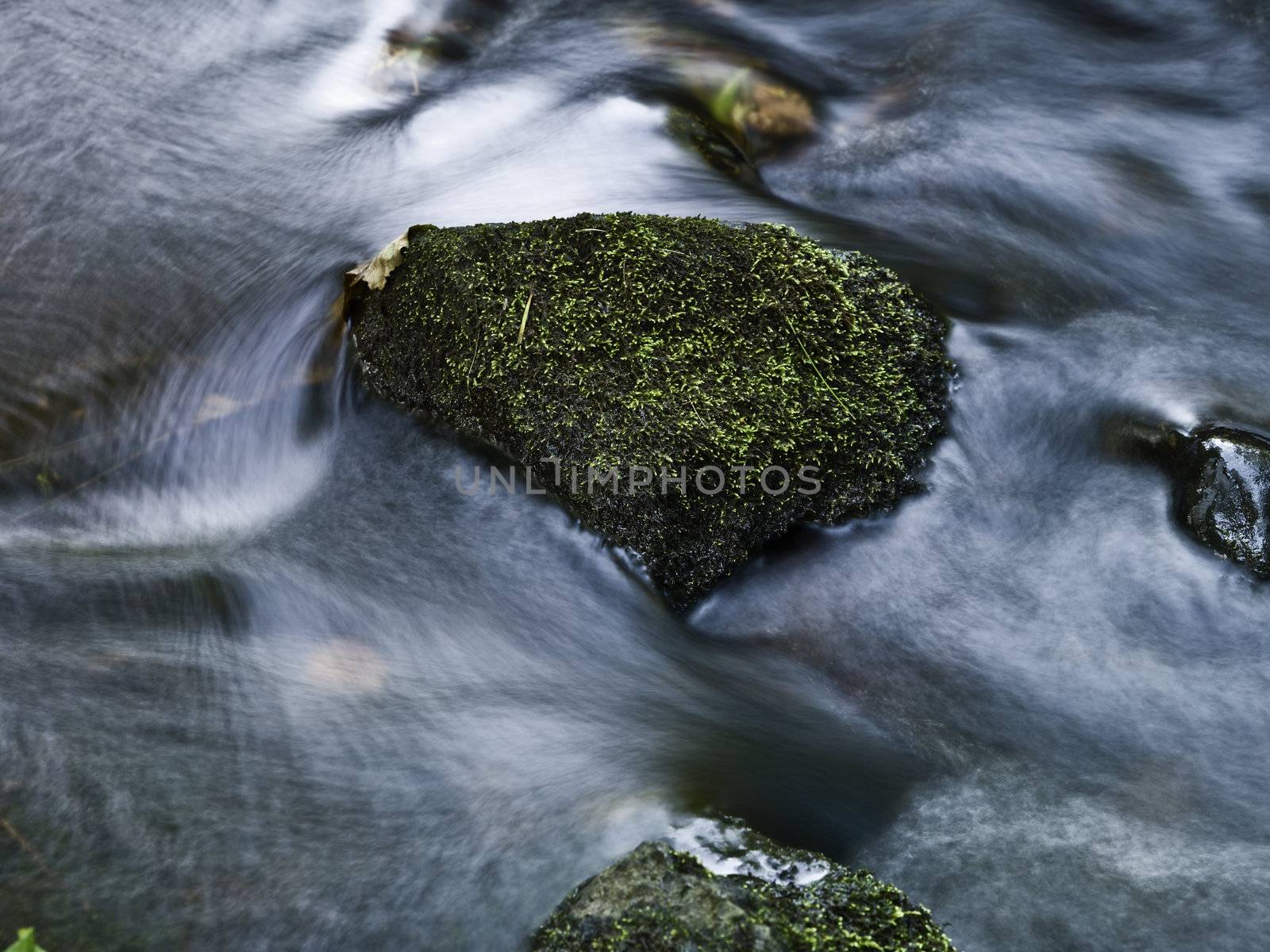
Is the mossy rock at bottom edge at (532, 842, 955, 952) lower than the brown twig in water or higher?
higher

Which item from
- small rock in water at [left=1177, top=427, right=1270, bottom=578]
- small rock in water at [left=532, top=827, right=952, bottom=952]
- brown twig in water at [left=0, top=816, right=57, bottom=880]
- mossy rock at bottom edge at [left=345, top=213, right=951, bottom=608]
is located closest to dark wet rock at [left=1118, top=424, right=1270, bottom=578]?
small rock in water at [left=1177, top=427, right=1270, bottom=578]

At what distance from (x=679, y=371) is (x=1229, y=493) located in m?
1.91

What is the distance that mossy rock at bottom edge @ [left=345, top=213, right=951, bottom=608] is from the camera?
3707 mm

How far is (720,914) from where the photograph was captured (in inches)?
96.3

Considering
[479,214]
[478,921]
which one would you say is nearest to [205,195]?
[479,214]

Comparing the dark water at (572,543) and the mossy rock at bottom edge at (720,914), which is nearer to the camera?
the mossy rock at bottom edge at (720,914)

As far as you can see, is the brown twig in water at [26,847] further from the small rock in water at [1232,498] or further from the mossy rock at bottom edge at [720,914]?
the small rock in water at [1232,498]

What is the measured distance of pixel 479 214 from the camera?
5180 mm

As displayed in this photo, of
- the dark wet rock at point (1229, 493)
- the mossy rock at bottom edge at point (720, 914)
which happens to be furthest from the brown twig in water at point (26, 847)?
the dark wet rock at point (1229, 493)

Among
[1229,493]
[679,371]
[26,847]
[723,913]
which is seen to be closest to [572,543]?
[679,371]

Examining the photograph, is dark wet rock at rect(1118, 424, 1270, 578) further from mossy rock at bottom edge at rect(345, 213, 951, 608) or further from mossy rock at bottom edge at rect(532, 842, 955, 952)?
mossy rock at bottom edge at rect(532, 842, 955, 952)

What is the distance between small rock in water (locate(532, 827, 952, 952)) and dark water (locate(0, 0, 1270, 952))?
0.87 ft

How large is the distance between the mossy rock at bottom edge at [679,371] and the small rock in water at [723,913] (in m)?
1.29

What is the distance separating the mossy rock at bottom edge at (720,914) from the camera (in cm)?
243
